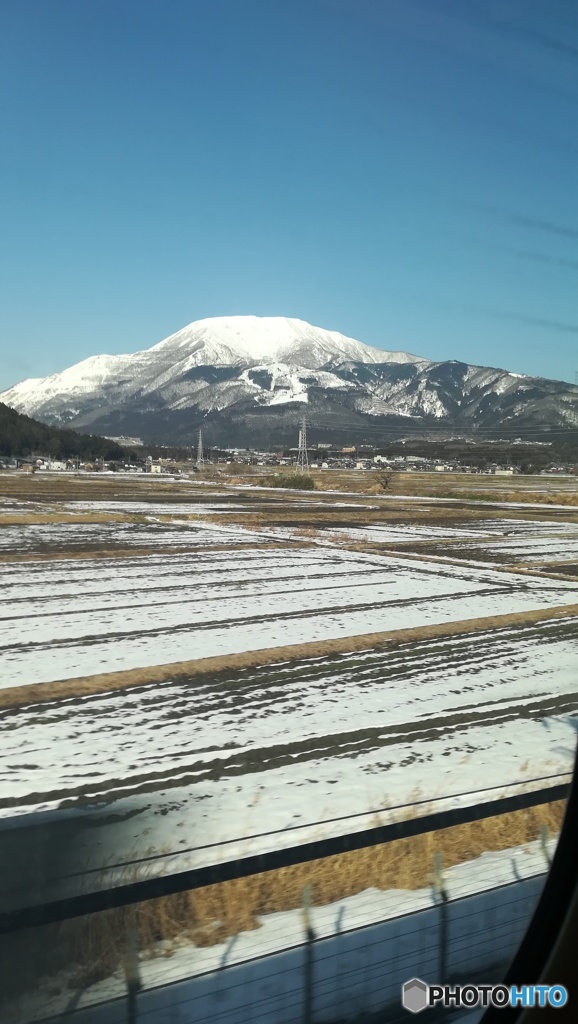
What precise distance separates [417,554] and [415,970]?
17.7 m

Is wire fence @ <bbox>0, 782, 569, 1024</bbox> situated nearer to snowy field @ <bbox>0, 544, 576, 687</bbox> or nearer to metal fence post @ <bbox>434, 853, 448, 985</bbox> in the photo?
metal fence post @ <bbox>434, 853, 448, 985</bbox>

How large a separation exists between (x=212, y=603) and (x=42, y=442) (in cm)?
9517

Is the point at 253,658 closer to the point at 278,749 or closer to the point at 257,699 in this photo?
the point at 257,699

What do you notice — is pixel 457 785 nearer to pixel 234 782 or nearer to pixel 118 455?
pixel 234 782

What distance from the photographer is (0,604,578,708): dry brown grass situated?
7336mm

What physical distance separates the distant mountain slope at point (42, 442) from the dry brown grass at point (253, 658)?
304 feet

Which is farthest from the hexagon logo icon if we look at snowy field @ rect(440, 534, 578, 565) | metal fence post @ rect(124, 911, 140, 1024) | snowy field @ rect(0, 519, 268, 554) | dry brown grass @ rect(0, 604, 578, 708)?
snowy field @ rect(0, 519, 268, 554)

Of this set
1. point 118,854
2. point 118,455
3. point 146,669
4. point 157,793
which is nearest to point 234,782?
point 157,793

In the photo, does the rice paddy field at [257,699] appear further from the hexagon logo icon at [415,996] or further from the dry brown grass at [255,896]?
the hexagon logo icon at [415,996]

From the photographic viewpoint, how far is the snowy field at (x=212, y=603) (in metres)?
9.17

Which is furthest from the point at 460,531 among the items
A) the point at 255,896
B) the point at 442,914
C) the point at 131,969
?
the point at 131,969

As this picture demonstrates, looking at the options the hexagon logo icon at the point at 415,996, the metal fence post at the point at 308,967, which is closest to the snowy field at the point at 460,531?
the metal fence post at the point at 308,967

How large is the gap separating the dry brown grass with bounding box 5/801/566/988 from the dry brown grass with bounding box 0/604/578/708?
13.0 feet

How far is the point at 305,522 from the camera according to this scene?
30.1 m
